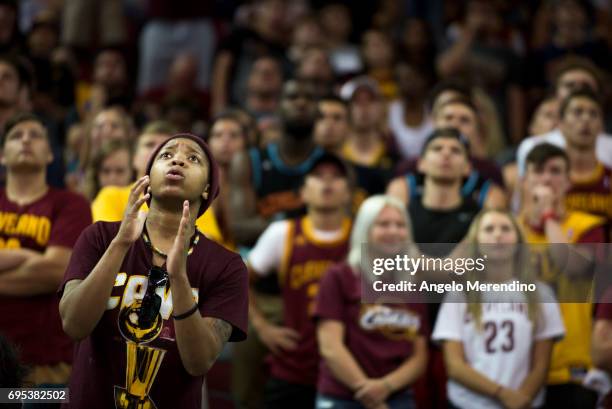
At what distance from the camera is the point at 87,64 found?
12500 millimetres

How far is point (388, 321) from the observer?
6.75 meters

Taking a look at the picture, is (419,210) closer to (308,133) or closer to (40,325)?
(308,133)

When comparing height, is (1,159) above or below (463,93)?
below

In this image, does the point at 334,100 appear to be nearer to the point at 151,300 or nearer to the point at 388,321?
the point at 388,321

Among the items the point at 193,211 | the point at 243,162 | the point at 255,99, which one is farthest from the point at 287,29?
the point at 193,211

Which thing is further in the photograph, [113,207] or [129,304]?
[113,207]

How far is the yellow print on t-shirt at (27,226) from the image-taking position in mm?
6066

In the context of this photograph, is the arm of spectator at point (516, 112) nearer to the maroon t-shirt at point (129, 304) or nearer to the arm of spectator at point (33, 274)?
the arm of spectator at point (33, 274)

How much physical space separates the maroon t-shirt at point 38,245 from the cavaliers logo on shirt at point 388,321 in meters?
1.77

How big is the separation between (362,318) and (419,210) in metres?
1.24

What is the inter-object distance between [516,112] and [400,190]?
161 inches

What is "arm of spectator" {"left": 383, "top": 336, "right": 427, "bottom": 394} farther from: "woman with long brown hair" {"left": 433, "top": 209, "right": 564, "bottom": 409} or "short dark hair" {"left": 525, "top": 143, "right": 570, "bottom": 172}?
"short dark hair" {"left": 525, "top": 143, "right": 570, "bottom": 172}

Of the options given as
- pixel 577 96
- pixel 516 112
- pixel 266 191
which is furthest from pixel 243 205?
pixel 516 112

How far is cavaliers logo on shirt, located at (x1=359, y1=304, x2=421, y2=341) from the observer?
22.1ft
